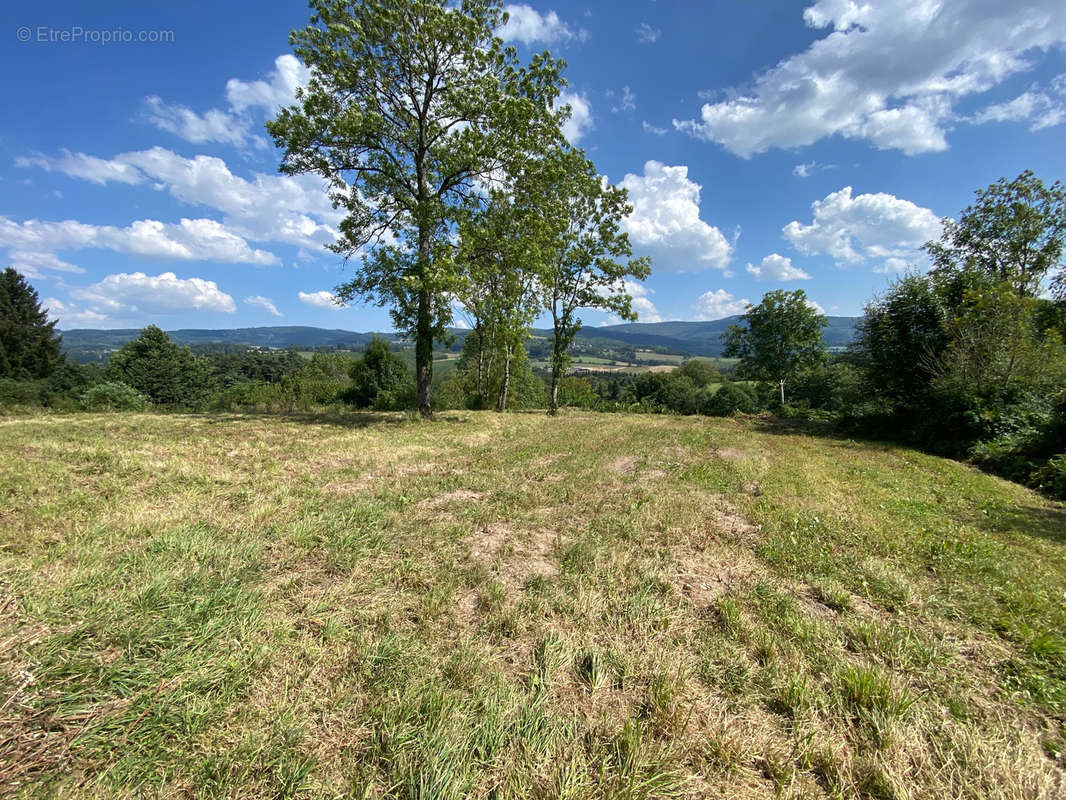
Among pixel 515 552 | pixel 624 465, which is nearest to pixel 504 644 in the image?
pixel 515 552

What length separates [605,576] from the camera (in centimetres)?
427

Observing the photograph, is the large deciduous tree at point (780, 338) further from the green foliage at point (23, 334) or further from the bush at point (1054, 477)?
the green foliage at point (23, 334)

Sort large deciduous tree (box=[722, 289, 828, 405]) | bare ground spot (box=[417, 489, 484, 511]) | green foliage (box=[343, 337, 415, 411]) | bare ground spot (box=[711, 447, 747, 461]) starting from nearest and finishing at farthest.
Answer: bare ground spot (box=[417, 489, 484, 511]), bare ground spot (box=[711, 447, 747, 461]), large deciduous tree (box=[722, 289, 828, 405]), green foliage (box=[343, 337, 415, 411])

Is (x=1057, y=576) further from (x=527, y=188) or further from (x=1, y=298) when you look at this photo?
(x=1, y=298)

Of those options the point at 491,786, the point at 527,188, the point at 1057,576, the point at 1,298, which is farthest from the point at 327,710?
the point at 1,298

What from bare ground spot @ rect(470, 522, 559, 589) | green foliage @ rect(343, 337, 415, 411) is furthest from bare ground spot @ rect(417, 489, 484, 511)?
green foliage @ rect(343, 337, 415, 411)

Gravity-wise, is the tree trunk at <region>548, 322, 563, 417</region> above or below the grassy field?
above

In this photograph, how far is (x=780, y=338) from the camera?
31.8m

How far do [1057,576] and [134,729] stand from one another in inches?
353

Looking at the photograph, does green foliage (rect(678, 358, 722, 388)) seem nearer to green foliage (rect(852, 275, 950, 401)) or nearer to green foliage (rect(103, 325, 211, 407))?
green foliage (rect(852, 275, 950, 401))

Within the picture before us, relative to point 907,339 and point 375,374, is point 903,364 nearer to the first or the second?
point 907,339

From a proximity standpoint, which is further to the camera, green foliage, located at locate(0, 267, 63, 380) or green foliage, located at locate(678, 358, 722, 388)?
green foliage, located at locate(678, 358, 722, 388)

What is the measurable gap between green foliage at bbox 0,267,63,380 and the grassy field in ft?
228

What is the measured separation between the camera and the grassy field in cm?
215
